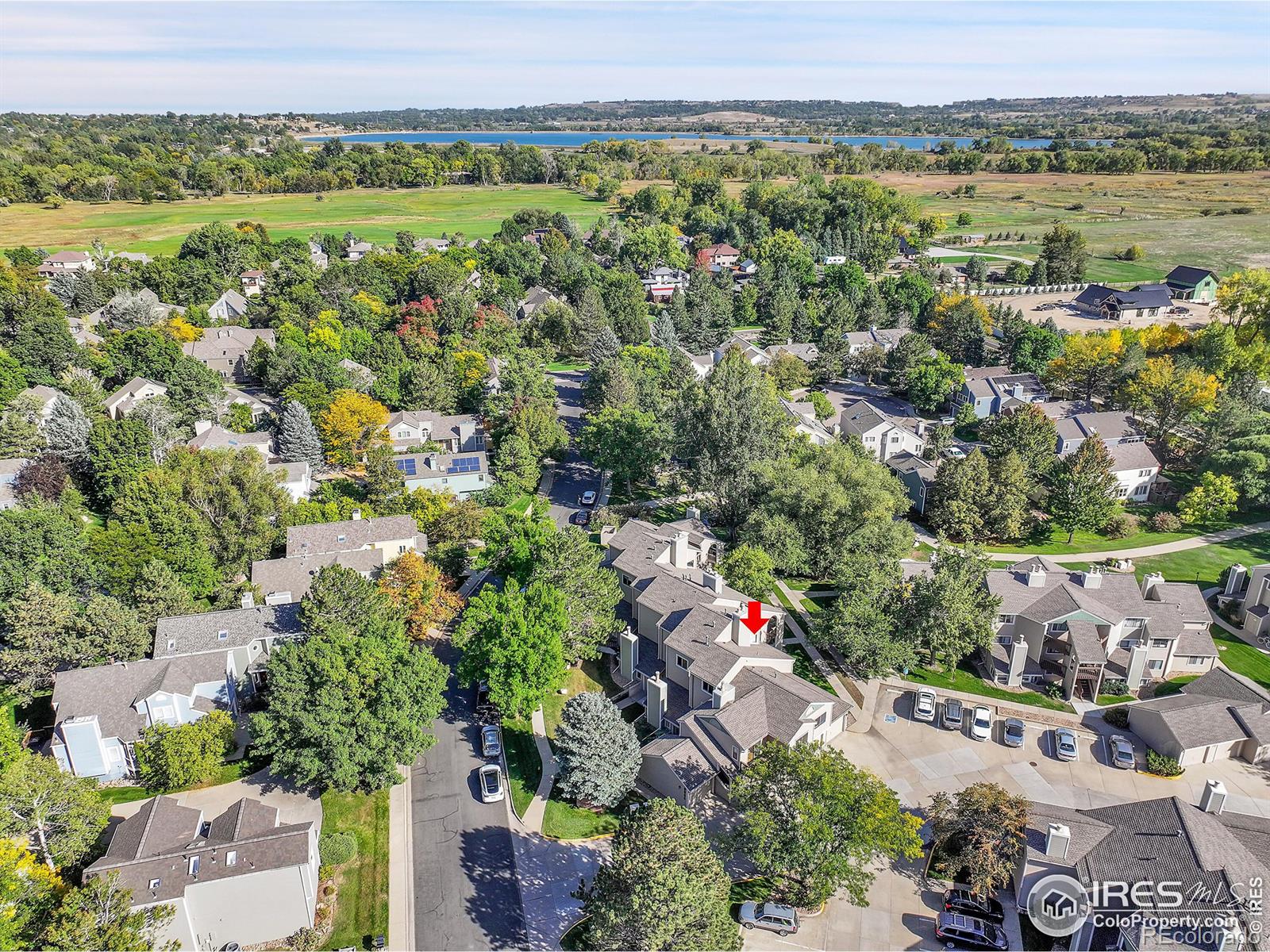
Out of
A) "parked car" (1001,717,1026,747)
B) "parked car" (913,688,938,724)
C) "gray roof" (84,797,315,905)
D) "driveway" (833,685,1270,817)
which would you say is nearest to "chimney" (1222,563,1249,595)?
"driveway" (833,685,1270,817)

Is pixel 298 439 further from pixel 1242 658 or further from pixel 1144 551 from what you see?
pixel 1242 658

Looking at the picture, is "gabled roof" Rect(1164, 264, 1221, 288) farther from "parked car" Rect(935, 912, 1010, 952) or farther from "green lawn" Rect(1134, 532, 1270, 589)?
"parked car" Rect(935, 912, 1010, 952)

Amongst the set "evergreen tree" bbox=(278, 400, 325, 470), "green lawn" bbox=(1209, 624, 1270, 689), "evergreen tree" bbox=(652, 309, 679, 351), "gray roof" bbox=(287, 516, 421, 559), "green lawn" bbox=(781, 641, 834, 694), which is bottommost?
"green lawn" bbox=(1209, 624, 1270, 689)

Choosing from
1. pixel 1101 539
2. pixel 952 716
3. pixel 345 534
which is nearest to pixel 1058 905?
pixel 952 716

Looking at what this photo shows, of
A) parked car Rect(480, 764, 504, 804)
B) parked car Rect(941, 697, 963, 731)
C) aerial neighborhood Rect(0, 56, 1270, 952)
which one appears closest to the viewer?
aerial neighborhood Rect(0, 56, 1270, 952)

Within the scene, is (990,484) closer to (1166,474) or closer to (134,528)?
(1166,474)

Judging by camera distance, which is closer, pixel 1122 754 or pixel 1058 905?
pixel 1058 905
